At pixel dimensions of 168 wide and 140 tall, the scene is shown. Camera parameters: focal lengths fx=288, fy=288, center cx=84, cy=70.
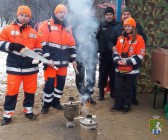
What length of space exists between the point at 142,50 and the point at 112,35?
2.56ft

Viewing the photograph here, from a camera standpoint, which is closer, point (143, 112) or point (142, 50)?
point (142, 50)

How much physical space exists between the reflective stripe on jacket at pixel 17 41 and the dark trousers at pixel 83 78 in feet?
4.48

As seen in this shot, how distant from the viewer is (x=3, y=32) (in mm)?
4637

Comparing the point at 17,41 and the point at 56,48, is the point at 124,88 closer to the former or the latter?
the point at 56,48

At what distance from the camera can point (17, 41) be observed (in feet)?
15.4

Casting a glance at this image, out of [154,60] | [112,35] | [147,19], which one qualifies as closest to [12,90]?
[112,35]

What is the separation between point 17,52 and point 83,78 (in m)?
1.81

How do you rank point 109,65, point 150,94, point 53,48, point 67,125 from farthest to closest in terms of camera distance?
1. point 150,94
2. point 109,65
3. point 53,48
4. point 67,125

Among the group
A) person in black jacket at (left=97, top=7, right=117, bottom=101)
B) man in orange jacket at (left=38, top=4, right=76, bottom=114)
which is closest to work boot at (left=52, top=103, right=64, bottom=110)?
man in orange jacket at (left=38, top=4, right=76, bottom=114)

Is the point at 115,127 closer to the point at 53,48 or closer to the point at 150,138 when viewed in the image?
the point at 150,138

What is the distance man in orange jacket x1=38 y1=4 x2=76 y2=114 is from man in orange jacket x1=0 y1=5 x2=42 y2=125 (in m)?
0.32

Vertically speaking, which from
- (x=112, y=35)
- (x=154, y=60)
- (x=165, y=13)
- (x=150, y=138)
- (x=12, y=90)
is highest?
(x=165, y=13)

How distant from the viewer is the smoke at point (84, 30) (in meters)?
5.81

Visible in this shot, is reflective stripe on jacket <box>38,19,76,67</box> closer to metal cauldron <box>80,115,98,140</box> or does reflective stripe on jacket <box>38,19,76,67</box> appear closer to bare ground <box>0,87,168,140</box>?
bare ground <box>0,87,168,140</box>
